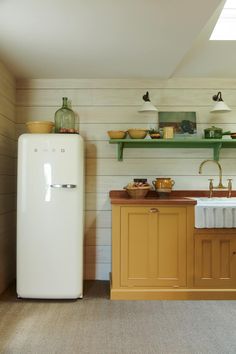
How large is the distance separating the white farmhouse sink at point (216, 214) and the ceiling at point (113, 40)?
4.24 feet

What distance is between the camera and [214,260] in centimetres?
292

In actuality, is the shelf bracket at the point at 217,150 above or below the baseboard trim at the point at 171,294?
above

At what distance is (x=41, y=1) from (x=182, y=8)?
0.84 meters

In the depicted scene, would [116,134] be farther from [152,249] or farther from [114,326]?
[114,326]

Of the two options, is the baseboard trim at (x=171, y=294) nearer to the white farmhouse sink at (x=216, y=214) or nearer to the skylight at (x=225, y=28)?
the white farmhouse sink at (x=216, y=214)

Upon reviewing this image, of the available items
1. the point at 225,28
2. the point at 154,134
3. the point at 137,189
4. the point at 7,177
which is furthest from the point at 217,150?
the point at 7,177

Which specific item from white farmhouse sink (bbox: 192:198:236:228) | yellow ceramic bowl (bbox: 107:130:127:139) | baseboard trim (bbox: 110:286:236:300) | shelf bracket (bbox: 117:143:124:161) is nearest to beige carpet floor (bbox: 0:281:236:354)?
baseboard trim (bbox: 110:286:236:300)

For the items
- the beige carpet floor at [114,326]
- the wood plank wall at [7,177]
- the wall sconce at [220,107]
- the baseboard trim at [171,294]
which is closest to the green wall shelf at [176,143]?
the wall sconce at [220,107]

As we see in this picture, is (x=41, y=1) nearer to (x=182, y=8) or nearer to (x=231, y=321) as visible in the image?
(x=182, y=8)

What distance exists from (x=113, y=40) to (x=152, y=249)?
1737 millimetres

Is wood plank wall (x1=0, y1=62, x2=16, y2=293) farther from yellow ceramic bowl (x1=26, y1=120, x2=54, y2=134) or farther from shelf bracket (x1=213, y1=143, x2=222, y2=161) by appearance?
shelf bracket (x1=213, y1=143, x2=222, y2=161)

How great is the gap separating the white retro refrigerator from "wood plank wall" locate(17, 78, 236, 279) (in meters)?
0.64

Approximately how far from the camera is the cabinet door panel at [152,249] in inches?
115

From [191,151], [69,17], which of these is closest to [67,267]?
[191,151]
